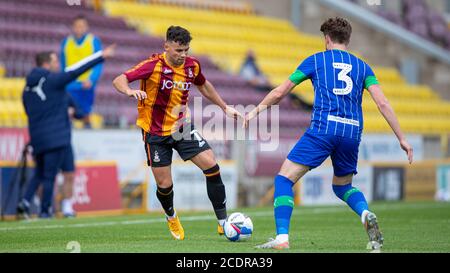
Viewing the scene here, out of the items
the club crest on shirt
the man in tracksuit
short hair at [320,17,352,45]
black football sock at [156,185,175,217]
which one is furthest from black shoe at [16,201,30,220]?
short hair at [320,17,352,45]

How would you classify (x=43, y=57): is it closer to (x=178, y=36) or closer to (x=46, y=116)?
(x=46, y=116)

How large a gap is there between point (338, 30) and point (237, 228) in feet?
7.11

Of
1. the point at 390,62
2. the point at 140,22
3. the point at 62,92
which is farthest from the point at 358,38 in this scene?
the point at 62,92

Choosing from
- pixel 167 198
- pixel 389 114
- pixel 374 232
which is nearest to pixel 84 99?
pixel 167 198

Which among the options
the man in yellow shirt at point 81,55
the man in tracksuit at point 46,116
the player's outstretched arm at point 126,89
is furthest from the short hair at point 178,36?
the man in yellow shirt at point 81,55

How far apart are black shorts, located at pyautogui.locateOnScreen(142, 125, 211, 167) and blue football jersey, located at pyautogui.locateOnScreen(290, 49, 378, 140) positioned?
1560mm

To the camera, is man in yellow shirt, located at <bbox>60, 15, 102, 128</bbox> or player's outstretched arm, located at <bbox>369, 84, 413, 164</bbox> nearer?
player's outstretched arm, located at <bbox>369, 84, 413, 164</bbox>

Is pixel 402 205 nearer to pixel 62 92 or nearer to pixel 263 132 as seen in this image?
pixel 263 132

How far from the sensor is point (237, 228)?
382 inches

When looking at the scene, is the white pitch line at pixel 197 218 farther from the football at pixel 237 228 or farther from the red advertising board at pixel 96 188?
the football at pixel 237 228

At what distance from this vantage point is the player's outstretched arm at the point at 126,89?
922 centimetres

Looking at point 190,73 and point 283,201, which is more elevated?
point 190,73

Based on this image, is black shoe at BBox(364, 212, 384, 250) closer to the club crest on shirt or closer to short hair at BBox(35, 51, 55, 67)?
the club crest on shirt

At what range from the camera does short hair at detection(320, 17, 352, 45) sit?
8797mm
